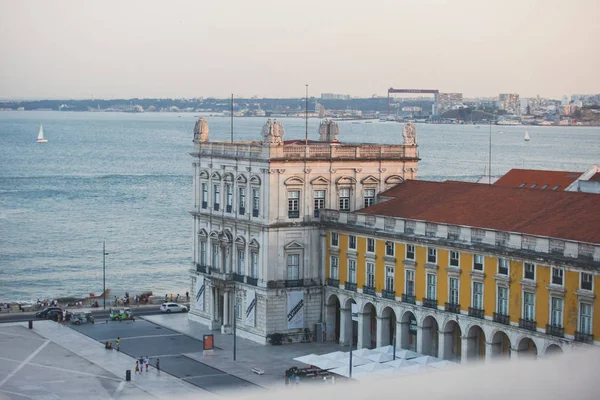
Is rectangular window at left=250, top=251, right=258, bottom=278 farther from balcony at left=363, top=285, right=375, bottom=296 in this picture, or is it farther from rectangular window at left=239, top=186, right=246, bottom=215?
balcony at left=363, top=285, right=375, bottom=296

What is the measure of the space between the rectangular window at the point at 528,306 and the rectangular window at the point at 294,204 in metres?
14.8

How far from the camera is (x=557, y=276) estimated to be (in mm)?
37625

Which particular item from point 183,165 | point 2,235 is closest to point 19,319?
point 2,235

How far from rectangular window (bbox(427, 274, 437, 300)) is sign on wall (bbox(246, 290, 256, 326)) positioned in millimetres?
10069

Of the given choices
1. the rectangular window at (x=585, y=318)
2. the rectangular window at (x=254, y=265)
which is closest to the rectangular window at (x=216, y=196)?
the rectangular window at (x=254, y=265)

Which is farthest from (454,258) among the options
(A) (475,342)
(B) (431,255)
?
(A) (475,342)

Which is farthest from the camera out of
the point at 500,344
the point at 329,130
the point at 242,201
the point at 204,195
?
the point at 329,130

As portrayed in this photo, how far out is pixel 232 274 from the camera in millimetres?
53125

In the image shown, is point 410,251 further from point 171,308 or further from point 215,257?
point 171,308

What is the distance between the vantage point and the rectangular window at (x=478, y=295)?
4169cm

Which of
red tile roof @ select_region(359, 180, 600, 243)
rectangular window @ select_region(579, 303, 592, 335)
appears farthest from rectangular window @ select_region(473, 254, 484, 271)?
rectangular window @ select_region(579, 303, 592, 335)

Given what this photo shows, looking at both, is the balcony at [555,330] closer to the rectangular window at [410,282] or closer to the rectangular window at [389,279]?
the rectangular window at [410,282]

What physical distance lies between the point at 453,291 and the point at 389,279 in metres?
4.55

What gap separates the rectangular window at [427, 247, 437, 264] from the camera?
44219 millimetres
